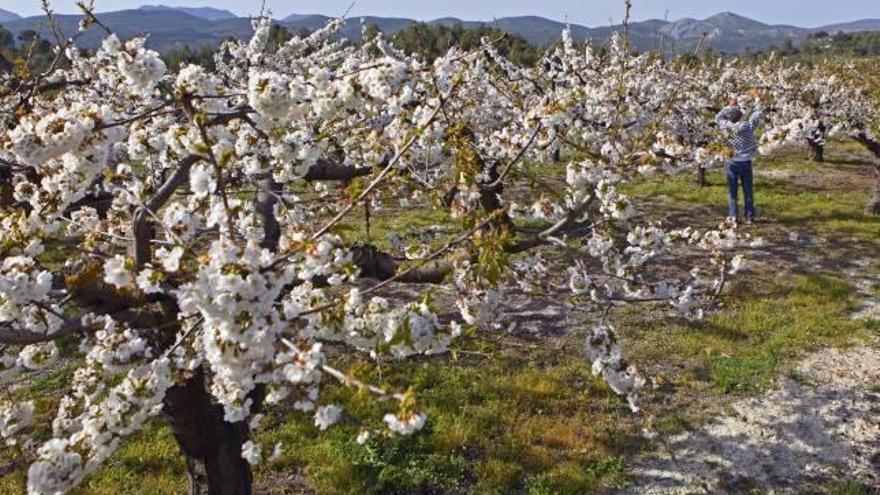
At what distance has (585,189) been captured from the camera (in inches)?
225

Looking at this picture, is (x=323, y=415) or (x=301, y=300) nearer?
(x=323, y=415)

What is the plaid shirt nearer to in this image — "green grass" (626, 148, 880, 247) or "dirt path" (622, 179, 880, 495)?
"green grass" (626, 148, 880, 247)

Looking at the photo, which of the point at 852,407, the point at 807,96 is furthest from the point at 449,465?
the point at 807,96

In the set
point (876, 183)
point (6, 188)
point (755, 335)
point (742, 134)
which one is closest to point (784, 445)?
point (755, 335)

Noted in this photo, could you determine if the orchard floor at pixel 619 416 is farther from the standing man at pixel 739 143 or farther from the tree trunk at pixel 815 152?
the tree trunk at pixel 815 152

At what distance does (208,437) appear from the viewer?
5.24 metres

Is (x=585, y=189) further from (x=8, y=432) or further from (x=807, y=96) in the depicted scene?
(x=807, y=96)

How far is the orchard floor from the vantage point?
634 centimetres

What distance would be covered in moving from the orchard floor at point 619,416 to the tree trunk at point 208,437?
0.91 m

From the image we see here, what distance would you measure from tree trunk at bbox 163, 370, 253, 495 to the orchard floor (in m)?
0.91

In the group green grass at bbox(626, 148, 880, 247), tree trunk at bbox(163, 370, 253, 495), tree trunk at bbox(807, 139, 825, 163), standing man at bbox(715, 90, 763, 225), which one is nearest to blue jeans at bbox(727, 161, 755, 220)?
standing man at bbox(715, 90, 763, 225)

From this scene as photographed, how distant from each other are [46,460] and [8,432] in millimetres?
2105

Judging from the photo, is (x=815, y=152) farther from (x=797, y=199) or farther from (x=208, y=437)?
(x=208, y=437)

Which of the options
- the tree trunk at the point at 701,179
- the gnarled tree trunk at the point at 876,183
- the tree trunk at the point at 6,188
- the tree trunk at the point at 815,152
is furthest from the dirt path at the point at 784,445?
the tree trunk at the point at 815,152
